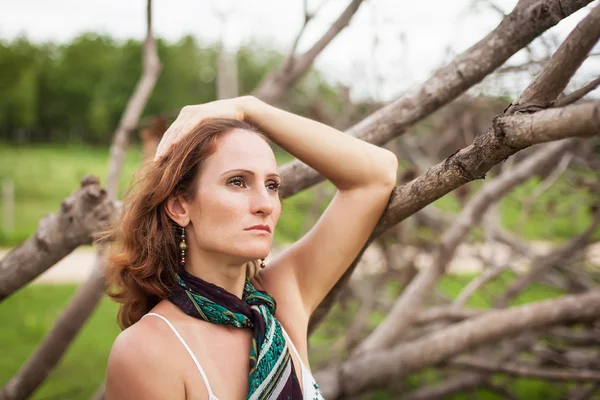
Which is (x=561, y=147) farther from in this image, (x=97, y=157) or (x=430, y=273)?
(x=97, y=157)

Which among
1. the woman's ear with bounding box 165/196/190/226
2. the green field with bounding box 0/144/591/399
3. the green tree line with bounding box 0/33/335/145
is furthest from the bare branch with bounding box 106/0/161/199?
the green tree line with bounding box 0/33/335/145

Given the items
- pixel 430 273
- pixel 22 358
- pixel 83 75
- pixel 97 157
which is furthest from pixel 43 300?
pixel 83 75

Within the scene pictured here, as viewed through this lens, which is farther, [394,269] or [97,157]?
[97,157]

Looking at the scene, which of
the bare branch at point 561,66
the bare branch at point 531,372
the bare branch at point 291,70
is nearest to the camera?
the bare branch at point 561,66

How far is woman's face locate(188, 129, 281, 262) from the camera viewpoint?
162 centimetres

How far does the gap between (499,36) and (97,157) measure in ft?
89.8

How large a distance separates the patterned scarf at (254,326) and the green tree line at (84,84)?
2352cm

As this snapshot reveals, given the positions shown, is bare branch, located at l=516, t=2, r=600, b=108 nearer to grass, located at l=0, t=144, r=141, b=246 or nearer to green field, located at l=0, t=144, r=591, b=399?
green field, located at l=0, t=144, r=591, b=399

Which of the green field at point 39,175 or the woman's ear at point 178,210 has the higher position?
the woman's ear at point 178,210

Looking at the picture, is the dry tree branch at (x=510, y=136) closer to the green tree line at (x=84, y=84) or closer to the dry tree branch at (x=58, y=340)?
the dry tree branch at (x=58, y=340)

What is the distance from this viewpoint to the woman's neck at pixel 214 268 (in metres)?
1.69

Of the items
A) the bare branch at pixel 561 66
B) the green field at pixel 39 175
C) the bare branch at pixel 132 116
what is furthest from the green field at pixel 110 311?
the green field at pixel 39 175

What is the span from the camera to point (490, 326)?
2979 mm

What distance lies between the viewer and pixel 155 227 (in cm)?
170
